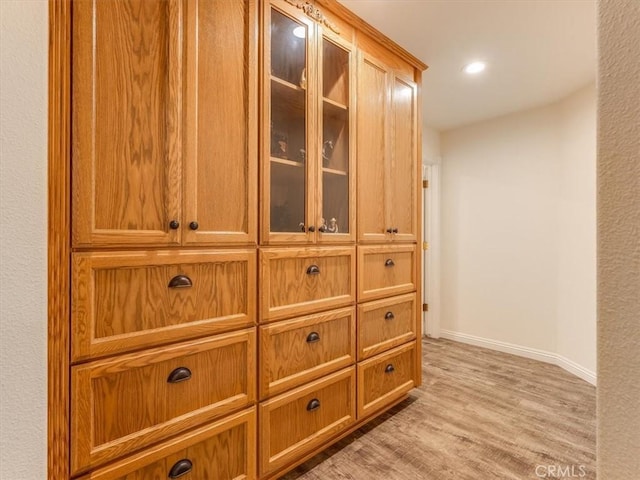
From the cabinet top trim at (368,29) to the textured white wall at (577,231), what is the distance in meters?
1.52

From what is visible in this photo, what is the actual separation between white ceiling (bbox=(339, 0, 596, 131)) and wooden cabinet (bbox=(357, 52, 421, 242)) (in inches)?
10.0

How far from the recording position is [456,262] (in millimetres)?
3619

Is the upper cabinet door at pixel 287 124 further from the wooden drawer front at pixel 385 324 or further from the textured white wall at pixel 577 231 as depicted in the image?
the textured white wall at pixel 577 231

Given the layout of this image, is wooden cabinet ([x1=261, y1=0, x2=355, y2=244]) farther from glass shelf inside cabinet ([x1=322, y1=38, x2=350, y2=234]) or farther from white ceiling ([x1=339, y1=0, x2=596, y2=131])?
white ceiling ([x1=339, y1=0, x2=596, y2=131])

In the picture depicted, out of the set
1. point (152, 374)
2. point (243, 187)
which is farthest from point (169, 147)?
point (152, 374)

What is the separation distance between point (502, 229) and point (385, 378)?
2.19m

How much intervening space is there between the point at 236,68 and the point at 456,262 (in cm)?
317

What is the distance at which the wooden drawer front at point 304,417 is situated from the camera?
138 cm

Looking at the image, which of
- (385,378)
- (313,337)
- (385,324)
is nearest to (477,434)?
(385,378)

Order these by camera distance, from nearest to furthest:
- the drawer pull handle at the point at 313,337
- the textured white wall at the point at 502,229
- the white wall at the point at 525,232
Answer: the drawer pull handle at the point at 313,337 < the white wall at the point at 525,232 < the textured white wall at the point at 502,229

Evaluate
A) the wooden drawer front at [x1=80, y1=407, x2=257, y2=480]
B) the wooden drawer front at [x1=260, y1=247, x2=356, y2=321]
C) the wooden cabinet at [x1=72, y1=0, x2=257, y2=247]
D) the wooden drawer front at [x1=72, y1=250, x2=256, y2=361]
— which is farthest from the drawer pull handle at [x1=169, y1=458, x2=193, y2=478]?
the wooden cabinet at [x1=72, y1=0, x2=257, y2=247]

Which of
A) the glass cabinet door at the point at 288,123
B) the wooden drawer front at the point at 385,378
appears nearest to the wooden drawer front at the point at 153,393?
the glass cabinet door at the point at 288,123

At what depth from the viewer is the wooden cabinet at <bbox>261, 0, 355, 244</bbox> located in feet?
4.66

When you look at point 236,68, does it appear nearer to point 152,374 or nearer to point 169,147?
point 169,147
